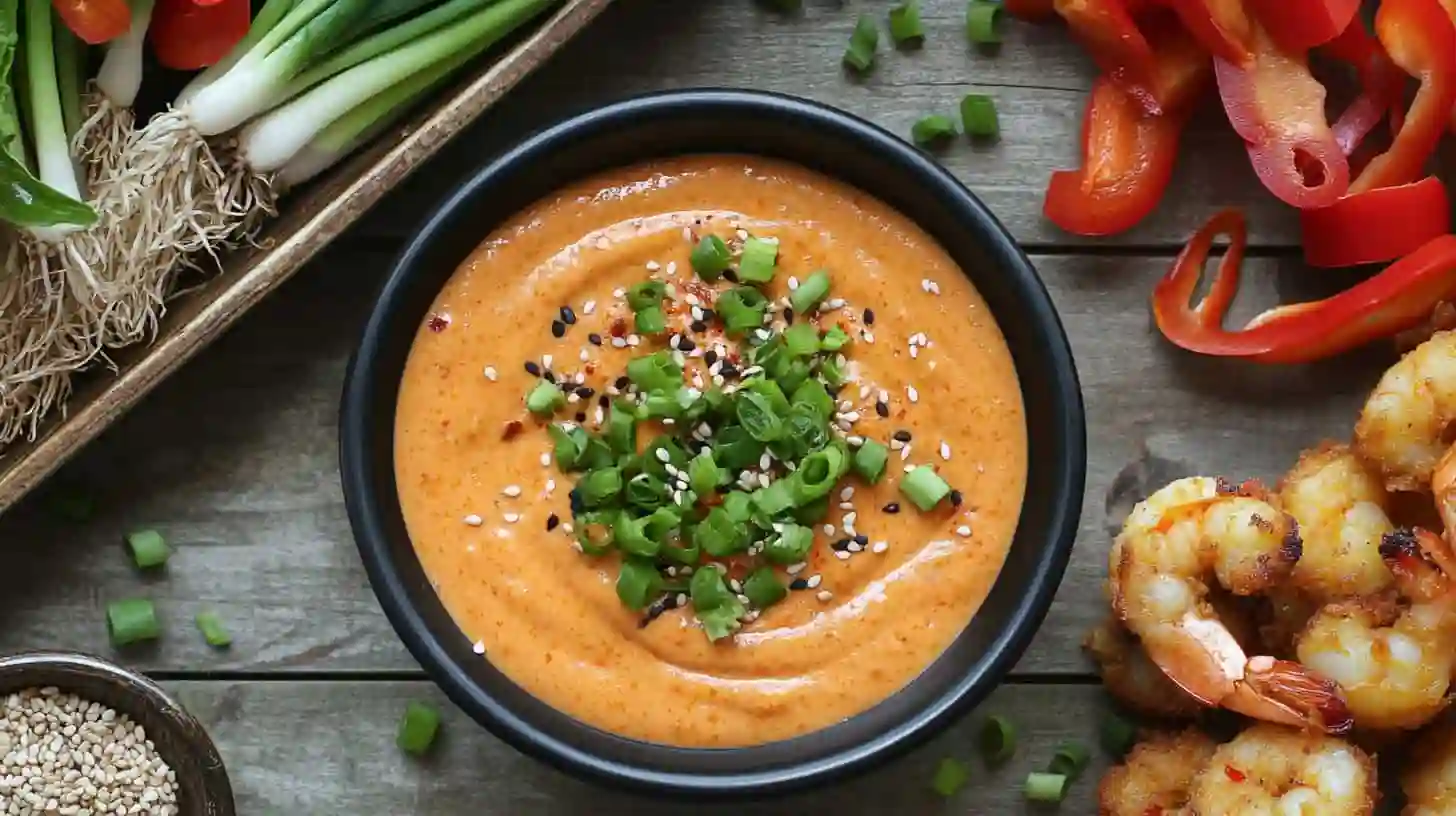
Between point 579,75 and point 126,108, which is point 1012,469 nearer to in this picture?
point 579,75

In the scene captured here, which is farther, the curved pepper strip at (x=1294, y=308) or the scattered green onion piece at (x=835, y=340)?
the curved pepper strip at (x=1294, y=308)

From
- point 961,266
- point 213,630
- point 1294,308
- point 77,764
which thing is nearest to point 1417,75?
point 1294,308

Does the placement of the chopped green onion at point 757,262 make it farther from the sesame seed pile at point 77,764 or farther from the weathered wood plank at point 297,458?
the sesame seed pile at point 77,764

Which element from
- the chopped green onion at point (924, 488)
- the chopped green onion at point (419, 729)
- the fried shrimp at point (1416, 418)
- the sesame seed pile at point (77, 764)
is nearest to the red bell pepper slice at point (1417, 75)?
the fried shrimp at point (1416, 418)

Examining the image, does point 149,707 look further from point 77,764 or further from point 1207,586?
point 1207,586

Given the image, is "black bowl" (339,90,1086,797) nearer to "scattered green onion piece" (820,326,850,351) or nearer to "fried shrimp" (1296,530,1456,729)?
"scattered green onion piece" (820,326,850,351)
